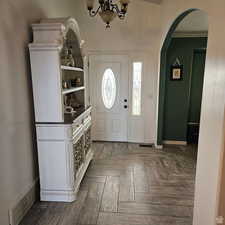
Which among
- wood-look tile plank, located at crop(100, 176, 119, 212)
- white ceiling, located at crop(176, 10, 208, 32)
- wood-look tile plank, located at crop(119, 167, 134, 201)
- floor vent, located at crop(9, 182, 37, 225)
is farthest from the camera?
white ceiling, located at crop(176, 10, 208, 32)

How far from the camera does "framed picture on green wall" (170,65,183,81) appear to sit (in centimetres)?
450

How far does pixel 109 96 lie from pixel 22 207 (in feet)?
10.2

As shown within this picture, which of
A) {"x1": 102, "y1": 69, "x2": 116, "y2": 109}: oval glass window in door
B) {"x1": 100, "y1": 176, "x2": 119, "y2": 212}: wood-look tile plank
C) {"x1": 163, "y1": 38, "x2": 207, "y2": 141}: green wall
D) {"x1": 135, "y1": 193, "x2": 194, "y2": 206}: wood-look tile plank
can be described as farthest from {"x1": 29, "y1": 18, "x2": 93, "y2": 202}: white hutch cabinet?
{"x1": 163, "y1": 38, "x2": 207, "y2": 141}: green wall

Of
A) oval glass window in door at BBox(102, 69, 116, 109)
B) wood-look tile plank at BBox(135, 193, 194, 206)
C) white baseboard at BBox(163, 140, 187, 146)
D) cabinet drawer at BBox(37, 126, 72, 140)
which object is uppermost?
oval glass window in door at BBox(102, 69, 116, 109)

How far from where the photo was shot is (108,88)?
190 inches

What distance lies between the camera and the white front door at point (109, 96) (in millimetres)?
4707

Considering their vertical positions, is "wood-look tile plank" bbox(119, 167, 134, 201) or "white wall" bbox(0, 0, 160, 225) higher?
"white wall" bbox(0, 0, 160, 225)

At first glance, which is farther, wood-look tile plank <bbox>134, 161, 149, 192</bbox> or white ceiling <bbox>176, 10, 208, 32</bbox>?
white ceiling <bbox>176, 10, 208, 32</bbox>

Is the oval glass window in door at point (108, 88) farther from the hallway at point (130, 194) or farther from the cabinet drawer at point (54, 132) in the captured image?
the cabinet drawer at point (54, 132)

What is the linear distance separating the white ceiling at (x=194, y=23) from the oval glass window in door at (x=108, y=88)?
1804mm

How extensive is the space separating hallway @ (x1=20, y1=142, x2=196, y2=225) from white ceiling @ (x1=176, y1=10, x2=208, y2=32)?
102 inches

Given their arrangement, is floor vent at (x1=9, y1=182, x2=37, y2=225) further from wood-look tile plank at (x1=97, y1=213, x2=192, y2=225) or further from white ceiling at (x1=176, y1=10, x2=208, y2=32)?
white ceiling at (x1=176, y1=10, x2=208, y2=32)

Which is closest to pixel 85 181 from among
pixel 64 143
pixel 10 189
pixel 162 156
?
pixel 64 143

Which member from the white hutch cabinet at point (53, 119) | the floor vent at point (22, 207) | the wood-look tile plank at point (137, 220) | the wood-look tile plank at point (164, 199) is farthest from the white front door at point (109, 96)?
the wood-look tile plank at point (137, 220)
